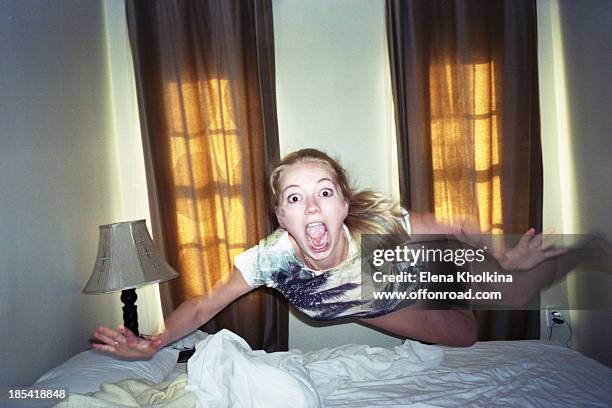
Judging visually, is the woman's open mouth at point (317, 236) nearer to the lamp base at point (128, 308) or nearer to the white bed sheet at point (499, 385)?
the white bed sheet at point (499, 385)

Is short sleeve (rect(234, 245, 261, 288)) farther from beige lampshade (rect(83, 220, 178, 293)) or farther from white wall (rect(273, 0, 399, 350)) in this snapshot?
white wall (rect(273, 0, 399, 350))

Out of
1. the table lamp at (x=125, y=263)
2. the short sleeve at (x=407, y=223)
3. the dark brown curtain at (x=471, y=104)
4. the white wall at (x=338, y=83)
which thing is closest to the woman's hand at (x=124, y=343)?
the table lamp at (x=125, y=263)

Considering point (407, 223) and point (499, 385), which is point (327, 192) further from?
point (499, 385)

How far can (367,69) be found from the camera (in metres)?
2.71

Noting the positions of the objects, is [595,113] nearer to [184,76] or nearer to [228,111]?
[228,111]

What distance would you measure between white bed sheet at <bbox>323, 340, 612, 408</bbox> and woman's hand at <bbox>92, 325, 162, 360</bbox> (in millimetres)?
576

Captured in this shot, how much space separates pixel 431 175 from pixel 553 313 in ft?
3.15

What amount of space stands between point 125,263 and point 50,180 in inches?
17.1

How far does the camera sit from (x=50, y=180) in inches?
76.0

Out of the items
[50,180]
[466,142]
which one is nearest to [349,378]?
[50,180]

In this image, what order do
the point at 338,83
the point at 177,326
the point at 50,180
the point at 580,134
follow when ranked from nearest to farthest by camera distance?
1. the point at 177,326
2. the point at 50,180
3. the point at 580,134
4. the point at 338,83

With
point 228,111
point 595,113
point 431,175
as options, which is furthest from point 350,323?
point 595,113

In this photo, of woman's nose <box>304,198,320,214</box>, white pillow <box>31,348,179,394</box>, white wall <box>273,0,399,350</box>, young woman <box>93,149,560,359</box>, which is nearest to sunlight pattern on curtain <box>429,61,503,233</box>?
white wall <box>273,0,399,350</box>

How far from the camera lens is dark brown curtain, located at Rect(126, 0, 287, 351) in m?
2.61
